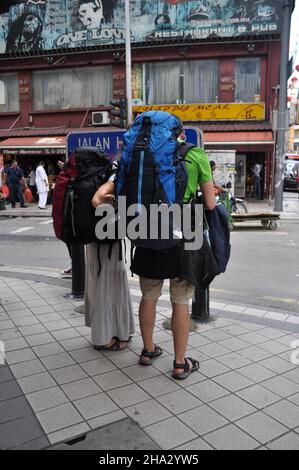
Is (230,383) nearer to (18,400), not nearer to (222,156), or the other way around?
(18,400)

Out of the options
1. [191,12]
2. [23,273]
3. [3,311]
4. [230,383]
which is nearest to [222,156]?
[191,12]

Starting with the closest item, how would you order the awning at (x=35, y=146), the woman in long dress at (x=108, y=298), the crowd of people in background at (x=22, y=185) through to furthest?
the woman in long dress at (x=108, y=298), the crowd of people in background at (x=22, y=185), the awning at (x=35, y=146)

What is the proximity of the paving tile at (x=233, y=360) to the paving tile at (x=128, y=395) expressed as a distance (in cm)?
82

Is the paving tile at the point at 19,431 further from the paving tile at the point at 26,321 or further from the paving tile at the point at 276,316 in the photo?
the paving tile at the point at 276,316

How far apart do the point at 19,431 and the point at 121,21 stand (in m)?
19.7

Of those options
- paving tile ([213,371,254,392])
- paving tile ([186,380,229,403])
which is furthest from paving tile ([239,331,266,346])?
paving tile ([186,380,229,403])

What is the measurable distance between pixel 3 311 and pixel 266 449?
3318 millimetres

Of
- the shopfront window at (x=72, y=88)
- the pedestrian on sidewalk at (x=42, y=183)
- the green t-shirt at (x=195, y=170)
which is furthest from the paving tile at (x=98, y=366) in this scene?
the shopfront window at (x=72, y=88)

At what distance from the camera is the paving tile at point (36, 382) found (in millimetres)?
3168

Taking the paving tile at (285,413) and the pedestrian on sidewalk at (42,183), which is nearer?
the paving tile at (285,413)

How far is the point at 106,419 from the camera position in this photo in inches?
109

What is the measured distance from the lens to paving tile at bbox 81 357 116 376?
3.44 m

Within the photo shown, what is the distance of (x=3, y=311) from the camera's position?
192 inches

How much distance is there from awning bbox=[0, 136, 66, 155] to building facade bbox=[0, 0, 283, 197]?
0.05 m
